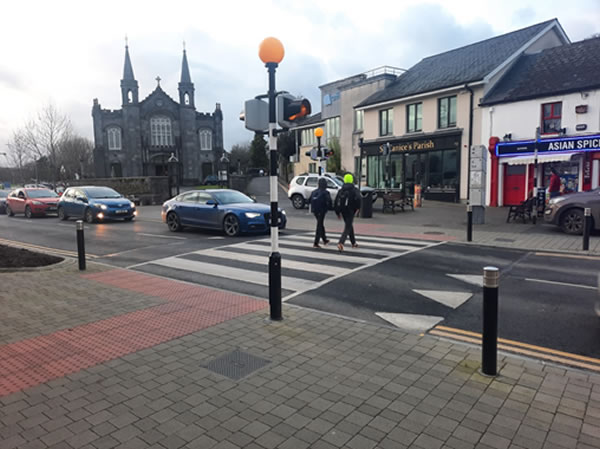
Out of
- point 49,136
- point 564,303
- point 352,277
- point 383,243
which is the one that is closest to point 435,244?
point 383,243

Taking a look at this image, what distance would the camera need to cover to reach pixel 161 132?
209ft

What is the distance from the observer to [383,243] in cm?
1247

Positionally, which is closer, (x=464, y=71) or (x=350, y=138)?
(x=464, y=71)


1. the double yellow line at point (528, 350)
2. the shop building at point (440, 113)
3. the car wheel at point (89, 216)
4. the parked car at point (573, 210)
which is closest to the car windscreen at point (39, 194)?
the car wheel at point (89, 216)

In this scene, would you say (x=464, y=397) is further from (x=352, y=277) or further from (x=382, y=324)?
(x=352, y=277)

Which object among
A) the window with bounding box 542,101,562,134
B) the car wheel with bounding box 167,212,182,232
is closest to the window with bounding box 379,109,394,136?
the window with bounding box 542,101,562,134

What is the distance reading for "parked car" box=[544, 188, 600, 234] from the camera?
12797 millimetres

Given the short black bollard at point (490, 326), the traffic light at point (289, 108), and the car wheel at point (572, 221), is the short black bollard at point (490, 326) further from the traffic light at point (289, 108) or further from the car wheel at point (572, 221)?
the car wheel at point (572, 221)

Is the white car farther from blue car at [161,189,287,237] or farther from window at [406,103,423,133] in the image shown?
window at [406,103,423,133]

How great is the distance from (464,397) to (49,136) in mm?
41611

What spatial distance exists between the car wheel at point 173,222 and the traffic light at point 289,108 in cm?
1044

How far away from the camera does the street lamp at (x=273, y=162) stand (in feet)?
A: 18.4

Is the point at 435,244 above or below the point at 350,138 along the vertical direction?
below

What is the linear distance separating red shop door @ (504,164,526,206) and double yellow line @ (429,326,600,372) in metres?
20.1
